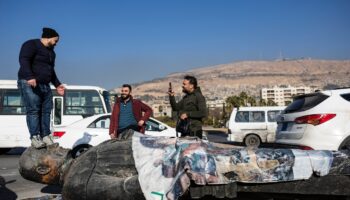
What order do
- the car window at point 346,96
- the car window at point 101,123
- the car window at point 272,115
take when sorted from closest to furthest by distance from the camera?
the car window at point 346,96
the car window at point 101,123
the car window at point 272,115

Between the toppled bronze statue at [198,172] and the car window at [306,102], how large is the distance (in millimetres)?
4162

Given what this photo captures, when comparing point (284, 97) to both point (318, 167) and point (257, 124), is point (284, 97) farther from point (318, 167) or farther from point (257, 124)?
point (318, 167)

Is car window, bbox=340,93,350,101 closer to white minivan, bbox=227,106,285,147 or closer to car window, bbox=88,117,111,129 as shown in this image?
car window, bbox=88,117,111,129

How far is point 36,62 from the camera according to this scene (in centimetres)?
602

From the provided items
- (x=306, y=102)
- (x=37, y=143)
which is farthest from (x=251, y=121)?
(x=37, y=143)

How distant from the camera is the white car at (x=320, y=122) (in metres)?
7.33

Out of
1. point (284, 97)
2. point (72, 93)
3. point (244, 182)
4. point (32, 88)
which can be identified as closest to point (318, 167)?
point (244, 182)

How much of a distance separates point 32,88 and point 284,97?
17645 cm

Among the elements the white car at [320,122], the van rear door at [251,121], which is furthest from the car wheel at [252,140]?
the white car at [320,122]

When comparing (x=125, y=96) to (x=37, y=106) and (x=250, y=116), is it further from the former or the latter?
(x=250, y=116)

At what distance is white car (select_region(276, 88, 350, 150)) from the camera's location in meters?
7.33

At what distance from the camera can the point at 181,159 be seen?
3.85 metres

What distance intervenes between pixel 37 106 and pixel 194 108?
2504 millimetres

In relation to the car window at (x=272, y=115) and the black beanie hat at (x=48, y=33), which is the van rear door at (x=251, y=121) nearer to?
the car window at (x=272, y=115)
